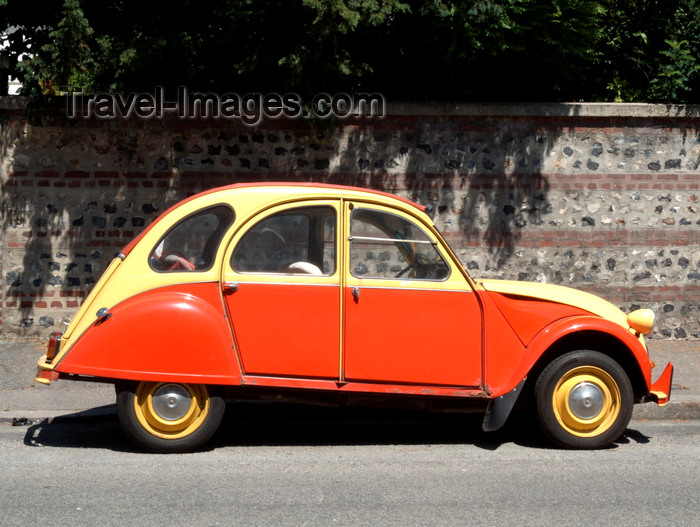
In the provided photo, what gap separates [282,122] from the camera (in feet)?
33.0

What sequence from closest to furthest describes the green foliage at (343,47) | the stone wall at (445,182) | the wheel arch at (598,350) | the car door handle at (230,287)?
the car door handle at (230,287) → the wheel arch at (598,350) → the green foliage at (343,47) → the stone wall at (445,182)

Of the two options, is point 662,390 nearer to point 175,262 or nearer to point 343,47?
point 175,262

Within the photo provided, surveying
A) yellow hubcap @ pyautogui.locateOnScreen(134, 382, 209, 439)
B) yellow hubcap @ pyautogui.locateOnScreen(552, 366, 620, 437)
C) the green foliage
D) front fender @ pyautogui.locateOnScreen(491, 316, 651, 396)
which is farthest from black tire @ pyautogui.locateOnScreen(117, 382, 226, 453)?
the green foliage

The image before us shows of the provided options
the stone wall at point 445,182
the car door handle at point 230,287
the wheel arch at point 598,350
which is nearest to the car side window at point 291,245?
the car door handle at point 230,287

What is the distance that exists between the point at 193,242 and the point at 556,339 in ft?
8.76

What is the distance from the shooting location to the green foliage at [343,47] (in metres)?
9.50

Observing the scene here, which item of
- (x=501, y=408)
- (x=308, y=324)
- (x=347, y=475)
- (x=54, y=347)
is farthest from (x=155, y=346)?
(x=501, y=408)

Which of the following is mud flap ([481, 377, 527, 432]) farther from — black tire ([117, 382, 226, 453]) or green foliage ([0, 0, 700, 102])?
green foliage ([0, 0, 700, 102])

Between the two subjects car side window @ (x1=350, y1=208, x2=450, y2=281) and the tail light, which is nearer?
the tail light

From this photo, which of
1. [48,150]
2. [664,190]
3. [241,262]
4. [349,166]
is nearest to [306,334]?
[241,262]

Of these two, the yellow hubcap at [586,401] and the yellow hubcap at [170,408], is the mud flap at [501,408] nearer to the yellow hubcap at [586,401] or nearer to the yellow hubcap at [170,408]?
the yellow hubcap at [586,401]

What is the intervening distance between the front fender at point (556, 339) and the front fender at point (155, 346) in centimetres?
198

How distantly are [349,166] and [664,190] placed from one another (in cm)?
365

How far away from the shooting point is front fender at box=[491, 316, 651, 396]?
6422mm
